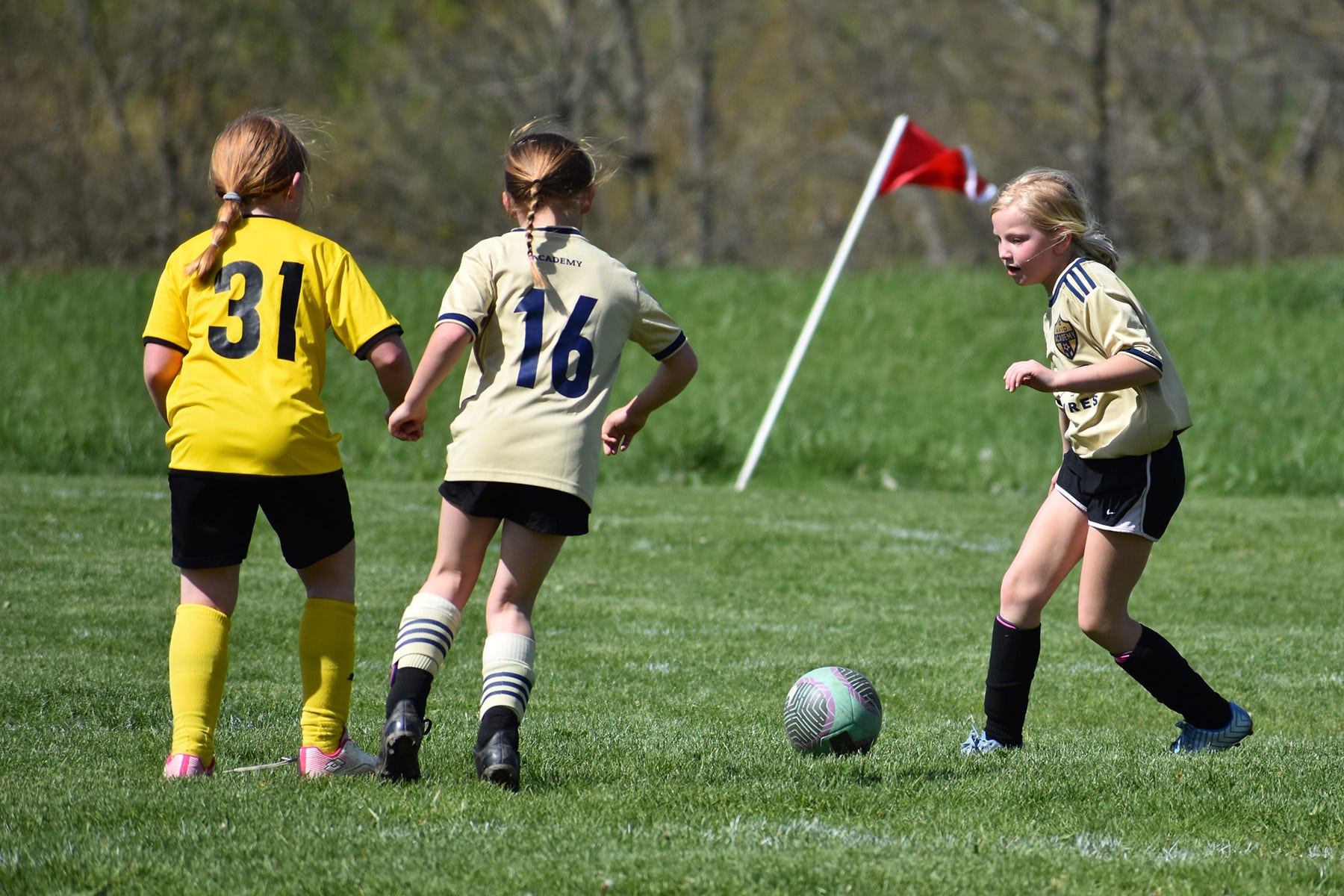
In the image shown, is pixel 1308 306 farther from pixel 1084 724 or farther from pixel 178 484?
pixel 178 484

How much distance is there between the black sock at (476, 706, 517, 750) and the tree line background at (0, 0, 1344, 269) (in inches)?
865

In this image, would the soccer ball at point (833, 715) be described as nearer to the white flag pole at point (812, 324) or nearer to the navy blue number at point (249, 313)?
the navy blue number at point (249, 313)

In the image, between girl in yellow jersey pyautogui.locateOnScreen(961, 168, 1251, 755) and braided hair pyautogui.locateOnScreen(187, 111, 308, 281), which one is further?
girl in yellow jersey pyautogui.locateOnScreen(961, 168, 1251, 755)

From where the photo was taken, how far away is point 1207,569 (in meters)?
9.36

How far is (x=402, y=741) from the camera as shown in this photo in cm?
382

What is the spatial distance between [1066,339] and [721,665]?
103 inches

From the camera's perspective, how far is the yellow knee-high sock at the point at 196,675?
4.00m

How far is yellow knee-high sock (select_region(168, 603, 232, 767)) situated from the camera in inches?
158

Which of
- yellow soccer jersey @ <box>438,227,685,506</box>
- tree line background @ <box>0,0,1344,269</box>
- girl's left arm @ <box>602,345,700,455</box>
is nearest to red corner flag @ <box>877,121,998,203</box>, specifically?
girl's left arm @ <box>602,345,700,455</box>

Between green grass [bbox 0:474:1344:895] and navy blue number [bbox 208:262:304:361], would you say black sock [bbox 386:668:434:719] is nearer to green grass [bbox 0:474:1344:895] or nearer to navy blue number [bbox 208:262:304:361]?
green grass [bbox 0:474:1344:895]

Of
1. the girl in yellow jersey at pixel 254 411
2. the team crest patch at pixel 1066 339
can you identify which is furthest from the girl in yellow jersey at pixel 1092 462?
the girl in yellow jersey at pixel 254 411

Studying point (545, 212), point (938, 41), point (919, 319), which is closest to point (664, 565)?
point (545, 212)

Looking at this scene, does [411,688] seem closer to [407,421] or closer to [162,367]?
[407,421]

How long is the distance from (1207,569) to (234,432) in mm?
7174
